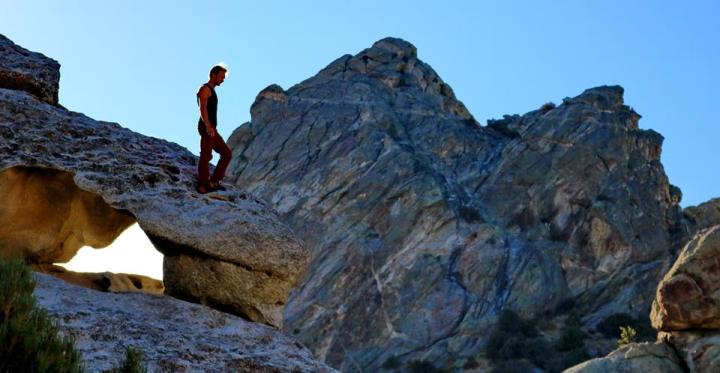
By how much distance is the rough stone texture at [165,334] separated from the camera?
872cm

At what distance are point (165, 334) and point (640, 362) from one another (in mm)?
17171

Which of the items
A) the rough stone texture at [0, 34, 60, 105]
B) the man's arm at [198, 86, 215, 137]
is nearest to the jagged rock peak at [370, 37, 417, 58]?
the rough stone texture at [0, 34, 60, 105]

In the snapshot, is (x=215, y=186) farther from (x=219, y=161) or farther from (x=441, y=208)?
(x=441, y=208)

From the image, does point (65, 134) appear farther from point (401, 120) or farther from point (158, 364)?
point (401, 120)

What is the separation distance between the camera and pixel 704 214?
68812 millimetres

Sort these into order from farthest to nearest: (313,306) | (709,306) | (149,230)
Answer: (313,306) → (709,306) → (149,230)

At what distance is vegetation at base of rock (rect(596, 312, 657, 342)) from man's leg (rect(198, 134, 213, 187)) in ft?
174

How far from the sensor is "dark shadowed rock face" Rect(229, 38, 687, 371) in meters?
63.3

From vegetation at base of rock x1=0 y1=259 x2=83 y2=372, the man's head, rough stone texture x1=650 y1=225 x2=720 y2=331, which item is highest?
rough stone texture x1=650 y1=225 x2=720 y2=331

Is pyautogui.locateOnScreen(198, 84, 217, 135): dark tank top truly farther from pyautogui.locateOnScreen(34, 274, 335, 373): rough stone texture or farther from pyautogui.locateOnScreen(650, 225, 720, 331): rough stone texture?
pyautogui.locateOnScreen(650, 225, 720, 331): rough stone texture

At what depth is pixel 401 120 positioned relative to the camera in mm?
82812

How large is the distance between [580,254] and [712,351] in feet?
162

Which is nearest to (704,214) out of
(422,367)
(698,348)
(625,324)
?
(625,324)

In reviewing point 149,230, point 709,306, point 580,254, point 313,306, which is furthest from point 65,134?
point 580,254
